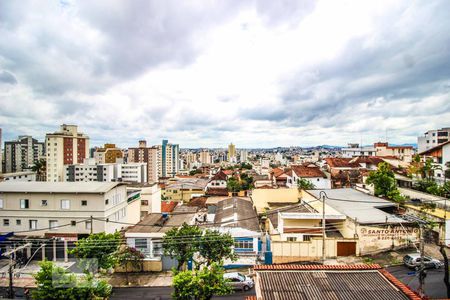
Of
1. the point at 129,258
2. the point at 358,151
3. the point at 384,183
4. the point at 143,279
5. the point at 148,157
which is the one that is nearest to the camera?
the point at 143,279

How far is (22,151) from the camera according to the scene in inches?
4660

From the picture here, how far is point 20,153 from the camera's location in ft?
385

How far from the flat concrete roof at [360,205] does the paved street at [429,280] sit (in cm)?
380

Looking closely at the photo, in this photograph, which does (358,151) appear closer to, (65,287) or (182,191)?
(182,191)

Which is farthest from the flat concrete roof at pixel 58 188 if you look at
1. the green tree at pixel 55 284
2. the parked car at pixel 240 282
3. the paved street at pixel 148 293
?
the parked car at pixel 240 282

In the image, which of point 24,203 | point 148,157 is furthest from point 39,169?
point 24,203

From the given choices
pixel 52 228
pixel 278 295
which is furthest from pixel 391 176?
pixel 52 228

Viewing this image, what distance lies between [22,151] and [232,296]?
13086cm

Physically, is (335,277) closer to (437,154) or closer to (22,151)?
(437,154)

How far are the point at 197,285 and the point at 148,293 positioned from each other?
8147mm

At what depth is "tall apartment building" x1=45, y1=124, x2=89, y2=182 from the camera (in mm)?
83812

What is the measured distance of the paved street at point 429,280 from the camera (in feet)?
54.6

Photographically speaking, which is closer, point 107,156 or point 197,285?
point 197,285

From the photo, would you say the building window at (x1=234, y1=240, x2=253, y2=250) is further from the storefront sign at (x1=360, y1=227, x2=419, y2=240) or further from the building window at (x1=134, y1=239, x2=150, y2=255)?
the storefront sign at (x1=360, y1=227, x2=419, y2=240)
